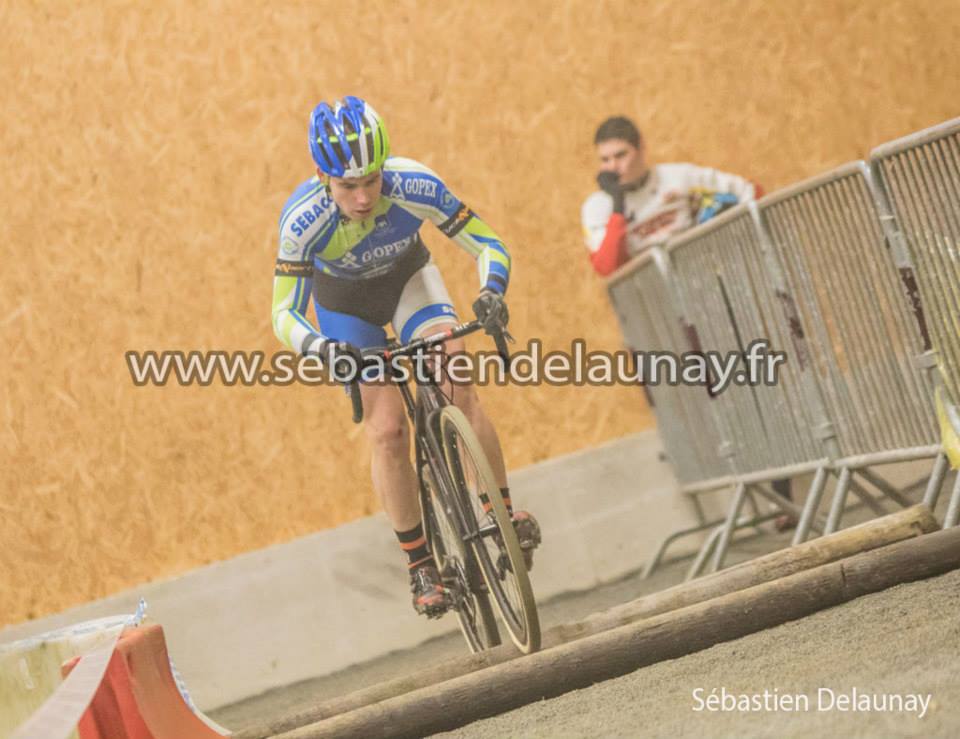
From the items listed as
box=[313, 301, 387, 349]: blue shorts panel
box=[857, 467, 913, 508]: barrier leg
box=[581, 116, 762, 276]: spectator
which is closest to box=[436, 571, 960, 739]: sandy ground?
box=[857, 467, 913, 508]: barrier leg

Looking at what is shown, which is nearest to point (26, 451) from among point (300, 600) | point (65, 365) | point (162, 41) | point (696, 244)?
point (65, 365)

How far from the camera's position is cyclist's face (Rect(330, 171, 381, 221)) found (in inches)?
221

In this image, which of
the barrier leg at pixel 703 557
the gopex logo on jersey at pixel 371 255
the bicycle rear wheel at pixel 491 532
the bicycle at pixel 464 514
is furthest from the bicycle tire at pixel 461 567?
the barrier leg at pixel 703 557

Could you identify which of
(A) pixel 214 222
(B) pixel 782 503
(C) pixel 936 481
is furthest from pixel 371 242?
(B) pixel 782 503

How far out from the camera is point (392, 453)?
606 cm

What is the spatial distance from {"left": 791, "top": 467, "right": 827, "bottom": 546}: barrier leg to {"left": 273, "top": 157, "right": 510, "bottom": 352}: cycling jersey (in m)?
2.08

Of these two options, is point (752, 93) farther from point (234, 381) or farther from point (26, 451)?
point (26, 451)

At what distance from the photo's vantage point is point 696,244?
755cm

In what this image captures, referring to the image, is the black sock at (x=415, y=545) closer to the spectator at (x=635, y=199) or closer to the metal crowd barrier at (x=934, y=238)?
the metal crowd barrier at (x=934, y=238)

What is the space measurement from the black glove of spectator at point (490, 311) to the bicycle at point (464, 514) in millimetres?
45

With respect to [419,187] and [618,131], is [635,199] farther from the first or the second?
[419,187]

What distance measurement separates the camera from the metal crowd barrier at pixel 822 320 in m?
5.81

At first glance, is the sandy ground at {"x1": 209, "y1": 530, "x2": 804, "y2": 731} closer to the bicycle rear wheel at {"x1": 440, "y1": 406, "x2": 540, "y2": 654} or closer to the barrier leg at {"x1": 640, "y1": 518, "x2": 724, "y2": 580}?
the barrier leg at {"x1": 640, "y1": 518, "x2": 724, "y2": 580}

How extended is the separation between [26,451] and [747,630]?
4.91 metres
